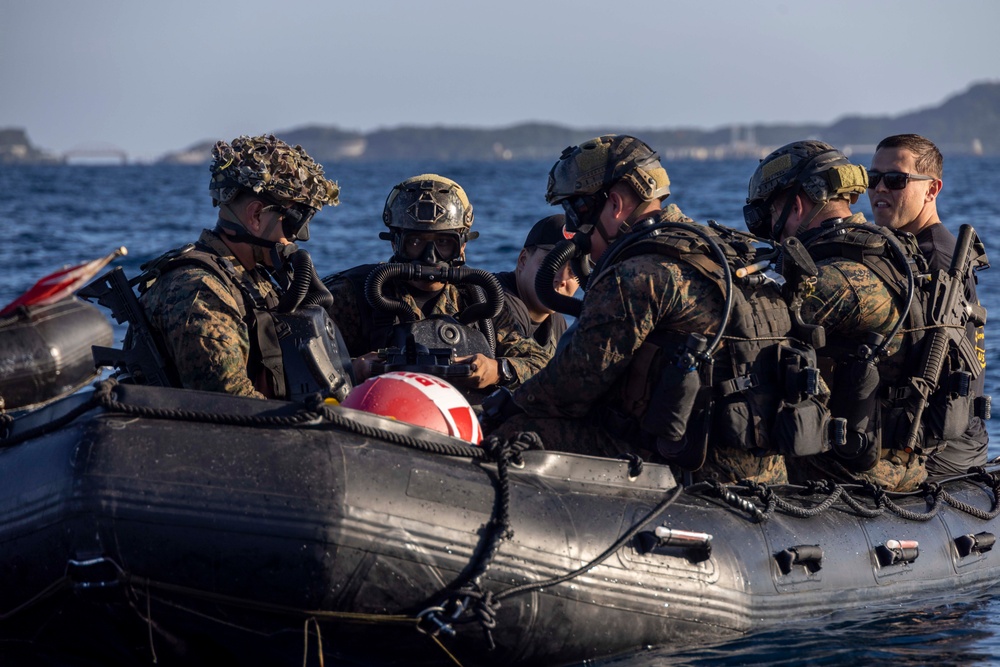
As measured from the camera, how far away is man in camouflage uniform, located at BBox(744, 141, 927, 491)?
17.3 ft

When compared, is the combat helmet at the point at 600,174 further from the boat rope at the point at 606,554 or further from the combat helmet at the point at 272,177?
the boat rope at the point at 606,554

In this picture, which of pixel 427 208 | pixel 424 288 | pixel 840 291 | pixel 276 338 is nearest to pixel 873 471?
pixel 840 291

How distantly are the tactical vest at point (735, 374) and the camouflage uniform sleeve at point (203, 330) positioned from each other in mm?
1392

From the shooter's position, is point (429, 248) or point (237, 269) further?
point (429, 248)

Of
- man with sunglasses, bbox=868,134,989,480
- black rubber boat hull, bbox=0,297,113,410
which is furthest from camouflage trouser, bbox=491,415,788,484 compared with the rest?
black rubber boat hull, bbox=0,297,113,410

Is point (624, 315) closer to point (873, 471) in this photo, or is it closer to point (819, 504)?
point (819, 504)

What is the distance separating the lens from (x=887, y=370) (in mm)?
5582

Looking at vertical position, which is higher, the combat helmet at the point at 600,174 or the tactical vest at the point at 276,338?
the combat helmet at the point at 600,174

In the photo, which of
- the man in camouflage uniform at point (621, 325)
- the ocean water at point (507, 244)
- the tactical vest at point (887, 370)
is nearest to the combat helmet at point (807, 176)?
the tactical vest at point (887, 370)

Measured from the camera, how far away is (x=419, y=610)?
4.27 m

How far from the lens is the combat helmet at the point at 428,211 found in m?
6.03

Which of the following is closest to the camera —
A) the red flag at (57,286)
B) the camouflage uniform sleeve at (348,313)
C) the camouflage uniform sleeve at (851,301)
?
the red flag at (57,286)

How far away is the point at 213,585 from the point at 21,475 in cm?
72

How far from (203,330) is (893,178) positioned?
12.1 ft
